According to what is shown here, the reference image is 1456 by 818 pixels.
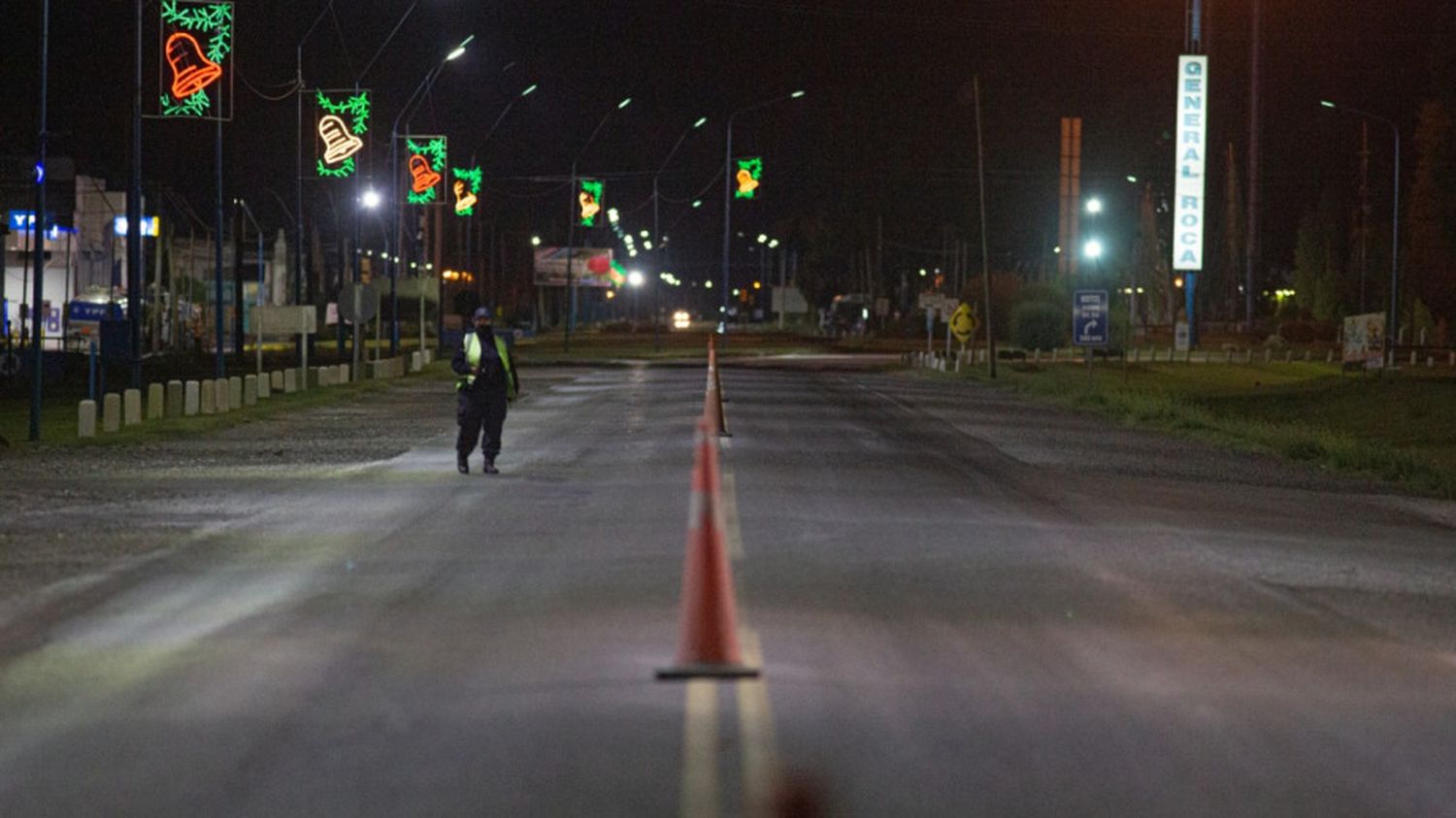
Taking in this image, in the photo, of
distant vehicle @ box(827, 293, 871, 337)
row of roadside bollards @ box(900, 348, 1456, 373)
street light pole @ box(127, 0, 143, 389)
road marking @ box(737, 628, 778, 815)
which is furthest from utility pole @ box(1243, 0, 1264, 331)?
road marking @ box(737, 628, 778, 815)

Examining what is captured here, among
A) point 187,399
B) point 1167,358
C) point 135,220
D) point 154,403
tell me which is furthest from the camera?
point 1167,358

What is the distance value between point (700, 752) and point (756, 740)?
0.29 m

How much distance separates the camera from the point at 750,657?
9.48m

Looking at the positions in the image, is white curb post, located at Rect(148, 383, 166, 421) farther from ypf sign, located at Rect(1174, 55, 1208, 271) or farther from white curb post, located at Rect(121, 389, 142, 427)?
ypf sign, located at Rect(1174, 55, 1208, 271)

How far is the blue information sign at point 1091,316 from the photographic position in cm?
4547

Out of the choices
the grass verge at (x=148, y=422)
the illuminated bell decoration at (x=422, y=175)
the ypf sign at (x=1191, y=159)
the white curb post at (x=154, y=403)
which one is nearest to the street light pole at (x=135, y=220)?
the white curb post at (x=154, y=403)

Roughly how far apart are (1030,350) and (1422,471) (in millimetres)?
62837

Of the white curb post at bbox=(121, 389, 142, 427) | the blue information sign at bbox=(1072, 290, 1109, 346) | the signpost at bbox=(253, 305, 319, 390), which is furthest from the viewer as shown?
the signpost at bbox=(253, 305, 319, 390)

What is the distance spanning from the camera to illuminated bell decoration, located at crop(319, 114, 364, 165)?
43625mm

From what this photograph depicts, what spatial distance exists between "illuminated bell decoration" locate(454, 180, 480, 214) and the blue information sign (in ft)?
82.6

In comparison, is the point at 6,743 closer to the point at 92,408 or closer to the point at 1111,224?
the point at 92,408

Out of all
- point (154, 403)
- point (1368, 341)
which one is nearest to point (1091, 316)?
point (1368, 341)

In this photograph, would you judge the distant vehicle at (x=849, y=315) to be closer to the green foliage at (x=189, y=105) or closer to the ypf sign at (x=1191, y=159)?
the ypf sign at (x=1191, y=159)

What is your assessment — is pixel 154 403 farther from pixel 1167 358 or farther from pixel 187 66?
pixel 1167 358
